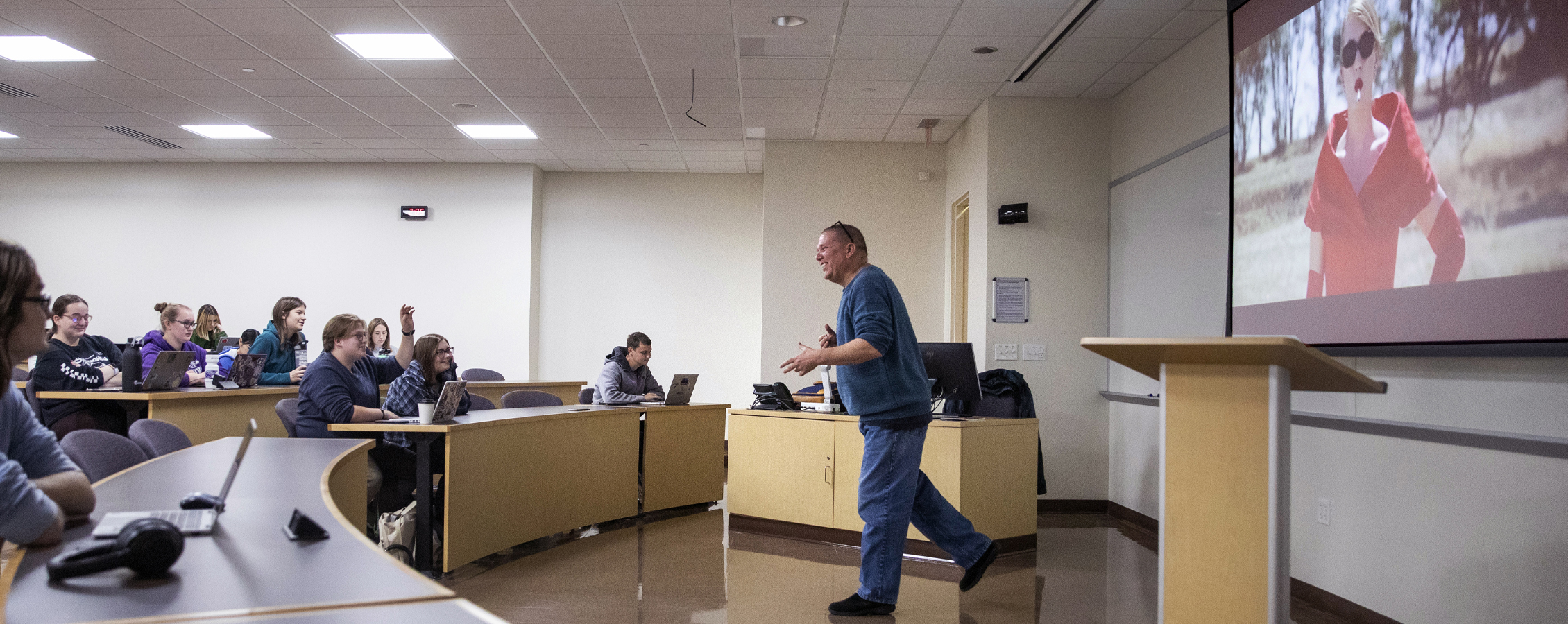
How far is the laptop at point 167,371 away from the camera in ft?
16.8

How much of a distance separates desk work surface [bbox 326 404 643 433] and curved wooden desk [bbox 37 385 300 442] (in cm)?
115

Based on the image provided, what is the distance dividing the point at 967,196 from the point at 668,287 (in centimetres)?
373

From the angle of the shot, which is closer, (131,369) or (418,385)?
(418,385)

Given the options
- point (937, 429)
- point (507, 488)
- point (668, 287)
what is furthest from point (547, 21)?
point (668, 287)

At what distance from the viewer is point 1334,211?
11.9ft

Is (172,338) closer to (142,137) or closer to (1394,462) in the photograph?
(142,137)

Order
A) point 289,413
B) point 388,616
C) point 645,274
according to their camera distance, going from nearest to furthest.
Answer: point 388,616 < point 289,413 < point 645,274

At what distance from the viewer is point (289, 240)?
945 centimetres

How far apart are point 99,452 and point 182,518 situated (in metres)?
1.20

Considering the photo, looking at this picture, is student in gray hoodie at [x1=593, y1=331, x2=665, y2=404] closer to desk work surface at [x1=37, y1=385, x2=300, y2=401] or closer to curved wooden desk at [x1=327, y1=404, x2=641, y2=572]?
curved wooden desk at [x1=327, y1=404, x2=641, y2=572]

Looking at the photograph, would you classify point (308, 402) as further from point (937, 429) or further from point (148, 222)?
point (148, 222)

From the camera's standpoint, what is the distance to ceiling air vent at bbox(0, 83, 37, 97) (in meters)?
6.66

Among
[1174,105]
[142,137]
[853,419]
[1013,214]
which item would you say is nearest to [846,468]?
[853,419]

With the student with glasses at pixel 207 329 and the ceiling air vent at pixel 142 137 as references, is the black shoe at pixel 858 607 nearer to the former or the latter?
the student with glasses at pixel 207 329
